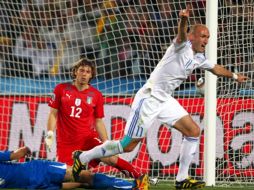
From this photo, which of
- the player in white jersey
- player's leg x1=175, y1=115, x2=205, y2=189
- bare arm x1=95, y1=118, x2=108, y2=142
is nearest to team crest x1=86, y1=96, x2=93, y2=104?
bare arm x1=95, y1=118, x2=108, y2=142

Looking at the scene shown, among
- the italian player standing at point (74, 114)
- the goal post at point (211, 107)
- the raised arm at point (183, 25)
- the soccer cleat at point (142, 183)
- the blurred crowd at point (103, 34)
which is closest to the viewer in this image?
the raised arm at point (183, 25)

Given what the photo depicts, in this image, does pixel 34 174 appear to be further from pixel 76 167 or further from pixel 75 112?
pixel 75 112

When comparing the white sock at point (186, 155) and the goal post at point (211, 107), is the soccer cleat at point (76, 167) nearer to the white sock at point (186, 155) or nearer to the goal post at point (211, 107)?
the white sock at point (186, 155)

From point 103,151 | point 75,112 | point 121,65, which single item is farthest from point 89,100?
point 121,65

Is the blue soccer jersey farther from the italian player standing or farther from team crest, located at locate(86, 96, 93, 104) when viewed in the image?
team crest, located at locate(86, 96, 93, 104)

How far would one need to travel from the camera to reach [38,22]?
1211 cm

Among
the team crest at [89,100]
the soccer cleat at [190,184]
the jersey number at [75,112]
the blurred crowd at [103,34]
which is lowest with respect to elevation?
the soccer cleat at [190,184]

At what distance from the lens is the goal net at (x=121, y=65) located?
34.2ft

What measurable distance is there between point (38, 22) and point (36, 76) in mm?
803

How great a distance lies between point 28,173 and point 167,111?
1496mm

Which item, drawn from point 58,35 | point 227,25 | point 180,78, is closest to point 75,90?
point 180,78

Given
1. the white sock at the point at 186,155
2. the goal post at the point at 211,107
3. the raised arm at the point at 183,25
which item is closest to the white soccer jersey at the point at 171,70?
the raised arm at the point at 183,25

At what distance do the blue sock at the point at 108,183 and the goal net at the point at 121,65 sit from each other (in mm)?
2536

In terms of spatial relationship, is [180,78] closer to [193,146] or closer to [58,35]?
[193,146]
